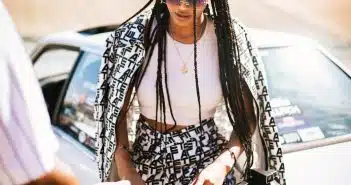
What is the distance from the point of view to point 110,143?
2.15 metres

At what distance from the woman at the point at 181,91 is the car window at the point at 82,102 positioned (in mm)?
1072

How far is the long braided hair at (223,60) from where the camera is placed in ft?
6.79

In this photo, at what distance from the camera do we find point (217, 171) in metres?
2.00

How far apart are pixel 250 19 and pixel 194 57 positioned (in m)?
10.4

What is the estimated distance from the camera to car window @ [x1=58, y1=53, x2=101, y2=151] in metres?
3.28

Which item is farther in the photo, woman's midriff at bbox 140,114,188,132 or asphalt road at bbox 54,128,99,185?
asphalt road at bbox 54,128,99,185

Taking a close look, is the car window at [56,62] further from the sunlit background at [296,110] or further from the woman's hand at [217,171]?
the woman's hand at [217,171]

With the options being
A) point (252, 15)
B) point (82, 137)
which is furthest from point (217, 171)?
point (252, 15)

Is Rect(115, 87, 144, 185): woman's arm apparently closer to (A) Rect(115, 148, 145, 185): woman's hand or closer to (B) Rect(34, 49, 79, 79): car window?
(A) Rect(115, 148, 145, 185): woman's hand

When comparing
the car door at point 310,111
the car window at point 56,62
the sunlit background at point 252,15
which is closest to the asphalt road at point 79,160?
the car door at point 310,111

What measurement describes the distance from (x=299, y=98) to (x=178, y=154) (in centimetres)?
119

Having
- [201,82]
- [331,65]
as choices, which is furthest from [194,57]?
[331,65]

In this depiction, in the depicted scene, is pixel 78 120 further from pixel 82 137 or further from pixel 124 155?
pixel 124 155

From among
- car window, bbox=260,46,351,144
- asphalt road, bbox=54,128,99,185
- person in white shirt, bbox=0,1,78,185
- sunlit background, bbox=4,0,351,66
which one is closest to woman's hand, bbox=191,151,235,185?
car window, bbox=260,46,351,144
